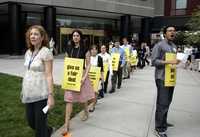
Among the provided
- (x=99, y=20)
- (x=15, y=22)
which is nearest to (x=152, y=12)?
(x=99, y=20)

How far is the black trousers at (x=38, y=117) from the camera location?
4117 mm

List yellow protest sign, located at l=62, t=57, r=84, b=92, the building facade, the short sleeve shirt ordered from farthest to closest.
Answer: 1. the building facade
2. yellow protest sign, located at l=62, t=57, r=84, b=92
3. the short sleeve shirt

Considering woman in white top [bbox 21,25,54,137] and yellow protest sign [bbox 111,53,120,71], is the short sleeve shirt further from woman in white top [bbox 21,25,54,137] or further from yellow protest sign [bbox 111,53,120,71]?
yellow protest sign [bbox 111,53,120,71]

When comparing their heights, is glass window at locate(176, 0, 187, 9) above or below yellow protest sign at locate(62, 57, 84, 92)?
above

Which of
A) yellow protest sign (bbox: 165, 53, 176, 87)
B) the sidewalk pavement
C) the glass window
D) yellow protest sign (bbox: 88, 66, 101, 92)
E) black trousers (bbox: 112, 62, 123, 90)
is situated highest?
the glass window

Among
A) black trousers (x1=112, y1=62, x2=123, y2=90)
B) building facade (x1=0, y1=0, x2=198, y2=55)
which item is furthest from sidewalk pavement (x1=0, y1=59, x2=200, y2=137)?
building facade (x1=0, y1=0, x2=198, y2=55)

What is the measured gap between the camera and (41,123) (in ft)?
13.7

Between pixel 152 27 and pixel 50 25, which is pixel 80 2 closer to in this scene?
pixel 50 25

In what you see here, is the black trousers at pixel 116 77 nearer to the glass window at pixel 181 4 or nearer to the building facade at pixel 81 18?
the building facade at pixel 81 18

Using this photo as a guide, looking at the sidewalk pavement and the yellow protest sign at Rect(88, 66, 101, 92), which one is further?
the yellow protest sign at Rect(88, 66, 101, 92)

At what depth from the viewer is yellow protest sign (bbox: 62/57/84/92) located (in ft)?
18.0

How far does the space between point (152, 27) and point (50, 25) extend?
16.8 m

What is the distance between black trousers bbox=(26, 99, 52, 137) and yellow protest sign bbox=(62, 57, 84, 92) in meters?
1.35

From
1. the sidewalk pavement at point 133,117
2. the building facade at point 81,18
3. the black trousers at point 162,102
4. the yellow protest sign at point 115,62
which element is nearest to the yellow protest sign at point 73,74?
the sidewalk pavement at point 133,117
